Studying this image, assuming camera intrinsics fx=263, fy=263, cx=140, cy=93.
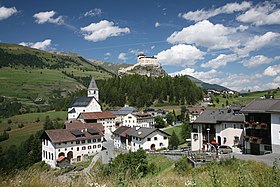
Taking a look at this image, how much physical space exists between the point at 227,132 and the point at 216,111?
5011 mm

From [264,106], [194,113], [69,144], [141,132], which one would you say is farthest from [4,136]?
[264,106]

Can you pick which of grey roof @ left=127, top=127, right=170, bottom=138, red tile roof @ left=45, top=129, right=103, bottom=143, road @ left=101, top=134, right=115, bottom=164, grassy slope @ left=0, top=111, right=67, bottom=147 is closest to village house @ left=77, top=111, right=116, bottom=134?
road @ left=101, top=134, right=115, bottom=164

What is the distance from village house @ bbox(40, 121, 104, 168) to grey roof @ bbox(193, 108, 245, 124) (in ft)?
106

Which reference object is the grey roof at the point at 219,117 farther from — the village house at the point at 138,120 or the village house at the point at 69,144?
the village house at the point at 138,120

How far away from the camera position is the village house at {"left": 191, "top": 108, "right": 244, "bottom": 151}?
38.3m

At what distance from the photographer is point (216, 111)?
1708 inches

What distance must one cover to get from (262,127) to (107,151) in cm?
4096

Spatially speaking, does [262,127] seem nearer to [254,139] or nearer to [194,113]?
[254,139]

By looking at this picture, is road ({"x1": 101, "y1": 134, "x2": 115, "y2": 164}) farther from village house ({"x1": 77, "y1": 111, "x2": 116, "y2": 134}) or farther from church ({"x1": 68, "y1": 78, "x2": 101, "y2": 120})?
church ({"x1": 68, "y1": 78, "x2": 101, "y2": 120})

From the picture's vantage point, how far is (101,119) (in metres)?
87.6

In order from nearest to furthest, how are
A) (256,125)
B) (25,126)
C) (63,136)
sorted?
(256,125)
(63,136)
(25,126)

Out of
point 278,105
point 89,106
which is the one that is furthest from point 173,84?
point 278,105

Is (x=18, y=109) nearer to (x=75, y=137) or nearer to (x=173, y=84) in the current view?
(x=173, y=84)

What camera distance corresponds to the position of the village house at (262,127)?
97.1 ft
